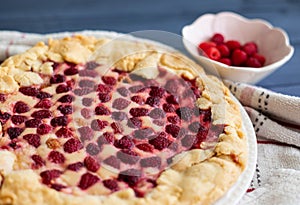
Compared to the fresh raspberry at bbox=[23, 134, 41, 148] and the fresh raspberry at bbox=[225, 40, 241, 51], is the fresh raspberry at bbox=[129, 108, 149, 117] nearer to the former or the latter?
the fresh raspberry at bbox=[23, 134, 41, 148]

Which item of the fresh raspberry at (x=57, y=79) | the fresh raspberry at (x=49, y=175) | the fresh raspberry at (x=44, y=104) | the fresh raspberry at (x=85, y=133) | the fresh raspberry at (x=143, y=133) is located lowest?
the fresh raspberry at (x=49, y=175)

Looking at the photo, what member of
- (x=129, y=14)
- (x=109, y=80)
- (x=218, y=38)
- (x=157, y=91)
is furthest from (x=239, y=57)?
(x=129, y=14)

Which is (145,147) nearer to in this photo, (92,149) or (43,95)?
(92,149)

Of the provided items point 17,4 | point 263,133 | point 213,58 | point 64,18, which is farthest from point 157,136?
point 17,4

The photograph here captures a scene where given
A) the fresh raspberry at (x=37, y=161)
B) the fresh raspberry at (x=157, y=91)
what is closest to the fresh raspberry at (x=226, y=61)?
the fresh raspberry at (x=157, y=91)

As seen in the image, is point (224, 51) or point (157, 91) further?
point (224, 51)

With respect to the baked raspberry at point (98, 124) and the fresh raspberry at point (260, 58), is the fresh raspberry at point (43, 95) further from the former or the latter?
the fresh raspberry at point (260, 58)
